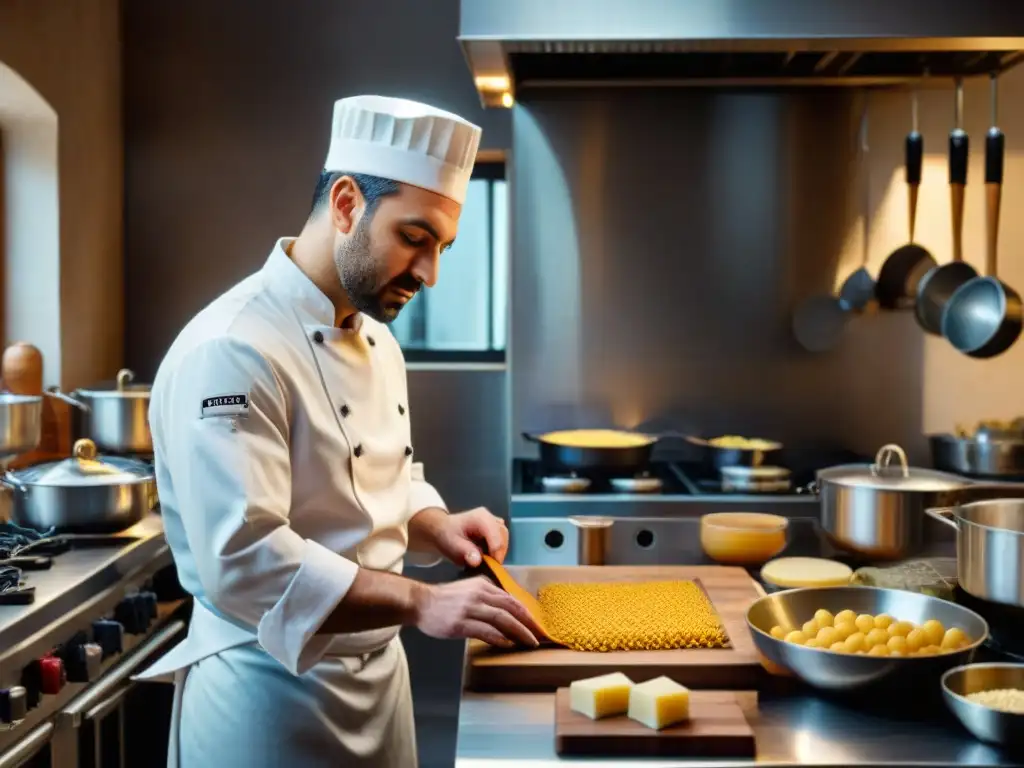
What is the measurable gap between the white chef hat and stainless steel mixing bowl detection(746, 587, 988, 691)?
A: 75cm

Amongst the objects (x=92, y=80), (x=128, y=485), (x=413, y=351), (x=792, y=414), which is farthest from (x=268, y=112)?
(x=792, y=414)

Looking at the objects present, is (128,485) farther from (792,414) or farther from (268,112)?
(792,414)

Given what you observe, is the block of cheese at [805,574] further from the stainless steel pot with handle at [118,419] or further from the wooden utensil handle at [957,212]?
the stainless steel pot with handle at [118,419]

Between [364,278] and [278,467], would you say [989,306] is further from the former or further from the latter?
[278,467]

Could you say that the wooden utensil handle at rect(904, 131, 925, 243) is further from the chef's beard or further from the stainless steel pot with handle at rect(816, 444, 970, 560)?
the chef's beard

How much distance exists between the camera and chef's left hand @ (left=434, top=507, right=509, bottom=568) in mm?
1727

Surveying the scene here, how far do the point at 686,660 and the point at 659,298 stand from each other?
2.03 m

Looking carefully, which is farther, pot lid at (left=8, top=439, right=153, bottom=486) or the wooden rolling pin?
the wooden rolling pin

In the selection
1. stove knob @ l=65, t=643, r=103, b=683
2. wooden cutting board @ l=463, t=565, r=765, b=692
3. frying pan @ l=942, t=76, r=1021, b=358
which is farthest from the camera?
frying pan @ l=942, t=76, r=1021, b=358

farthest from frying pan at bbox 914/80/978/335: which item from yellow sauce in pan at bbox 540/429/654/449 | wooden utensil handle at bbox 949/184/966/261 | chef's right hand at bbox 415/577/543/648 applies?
chef's right hand at bbox 415/577/543/648

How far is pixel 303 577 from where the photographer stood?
1.34m

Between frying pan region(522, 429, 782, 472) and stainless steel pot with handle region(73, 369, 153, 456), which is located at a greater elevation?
stainless steel pot with handle region(73, 369, 153, 456)

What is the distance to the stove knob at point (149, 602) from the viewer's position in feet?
7.13

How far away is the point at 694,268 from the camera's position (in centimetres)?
334
